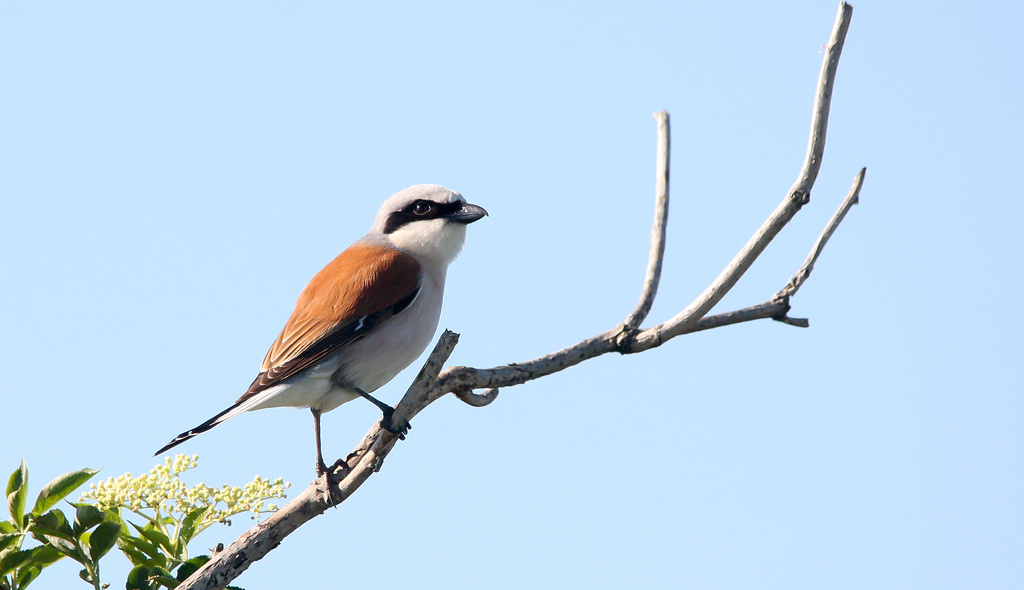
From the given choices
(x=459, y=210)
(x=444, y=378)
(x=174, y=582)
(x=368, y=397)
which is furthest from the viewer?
(x=459, y=210)

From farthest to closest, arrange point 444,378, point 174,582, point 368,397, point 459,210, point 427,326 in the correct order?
point 459,210, point 427,326, point 368,397, point 444,378, point 174,582

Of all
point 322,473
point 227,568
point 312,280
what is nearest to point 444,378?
point 322,473

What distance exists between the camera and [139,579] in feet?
7.44

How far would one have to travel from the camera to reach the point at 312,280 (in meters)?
3.96

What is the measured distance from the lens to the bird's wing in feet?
11.2

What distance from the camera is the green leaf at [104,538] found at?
2164 mm

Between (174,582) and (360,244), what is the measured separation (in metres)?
2.21

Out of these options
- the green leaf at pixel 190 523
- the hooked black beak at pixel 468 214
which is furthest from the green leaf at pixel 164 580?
the hooked black beak at pixel 468 214

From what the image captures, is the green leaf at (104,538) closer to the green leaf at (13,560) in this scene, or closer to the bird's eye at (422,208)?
the green leaf at (13,560)

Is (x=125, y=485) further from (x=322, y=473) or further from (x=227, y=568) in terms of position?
(x=322, y=473)

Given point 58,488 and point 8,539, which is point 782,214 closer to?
point 58,488

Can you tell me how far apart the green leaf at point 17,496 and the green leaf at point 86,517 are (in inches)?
5.8

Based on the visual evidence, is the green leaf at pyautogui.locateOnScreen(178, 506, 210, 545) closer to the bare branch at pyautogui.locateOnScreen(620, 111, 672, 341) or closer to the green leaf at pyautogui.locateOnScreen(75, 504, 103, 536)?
the green leaf at pyautogui.locateOnScreen(75, 504, 103, 536)

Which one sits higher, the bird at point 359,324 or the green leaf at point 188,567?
the bird at point 359,324
